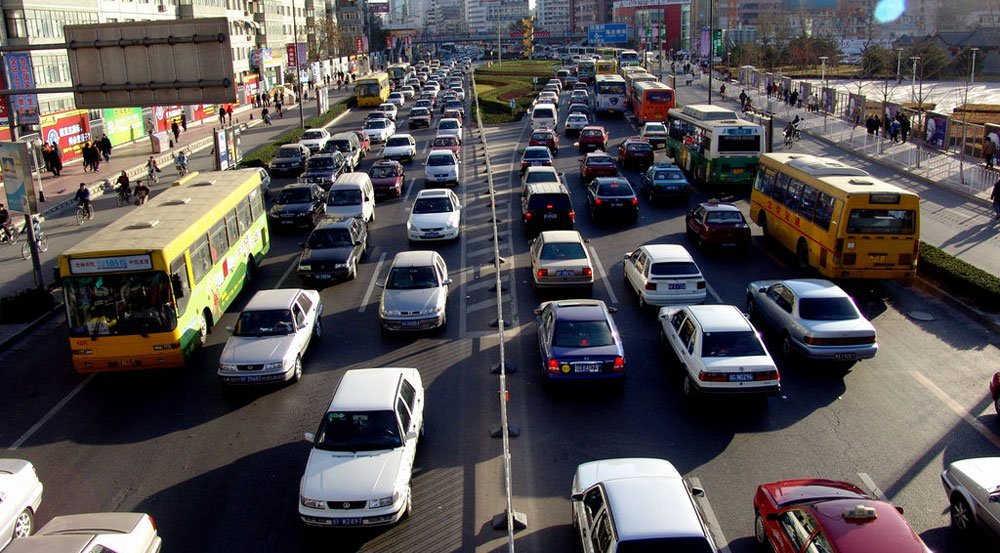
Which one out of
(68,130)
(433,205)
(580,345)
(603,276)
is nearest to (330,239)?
(433,205)

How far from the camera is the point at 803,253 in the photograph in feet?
72.0

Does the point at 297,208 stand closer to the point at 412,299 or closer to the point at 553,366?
the point at 412,299

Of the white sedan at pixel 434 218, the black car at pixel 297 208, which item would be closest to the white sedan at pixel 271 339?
the white sedan at pixel 434 218

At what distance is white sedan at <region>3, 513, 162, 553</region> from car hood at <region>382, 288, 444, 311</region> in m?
8.45

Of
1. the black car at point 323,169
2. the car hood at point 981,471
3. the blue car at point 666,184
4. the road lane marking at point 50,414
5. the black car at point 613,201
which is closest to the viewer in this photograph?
the car hood at point 981,471

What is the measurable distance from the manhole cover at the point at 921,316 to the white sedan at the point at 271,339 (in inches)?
527

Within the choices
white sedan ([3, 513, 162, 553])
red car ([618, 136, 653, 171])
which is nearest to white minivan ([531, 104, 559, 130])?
red car ([618, 136, 653, 171])

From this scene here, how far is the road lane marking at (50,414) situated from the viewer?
14102 mm

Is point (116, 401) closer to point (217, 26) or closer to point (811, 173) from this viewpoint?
point (217, 26)

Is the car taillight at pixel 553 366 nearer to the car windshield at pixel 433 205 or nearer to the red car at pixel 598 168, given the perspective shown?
the car windshield at pixel 433 205

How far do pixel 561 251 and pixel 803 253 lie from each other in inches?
270

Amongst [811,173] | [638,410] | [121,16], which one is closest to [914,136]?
[811,173]

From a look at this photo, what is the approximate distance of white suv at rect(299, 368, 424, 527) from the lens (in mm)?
10344

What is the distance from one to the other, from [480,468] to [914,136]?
36530 millimetres
